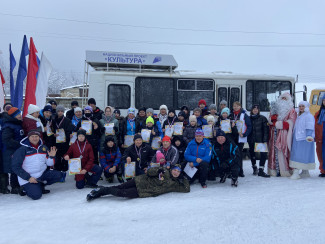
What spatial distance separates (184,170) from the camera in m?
5.54

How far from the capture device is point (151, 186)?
487 centimetres

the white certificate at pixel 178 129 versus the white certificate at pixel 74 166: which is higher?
the white certificate at pixel 178 129

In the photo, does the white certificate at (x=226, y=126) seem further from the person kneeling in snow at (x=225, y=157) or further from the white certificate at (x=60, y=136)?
the white certificate at (x=60, y=136)

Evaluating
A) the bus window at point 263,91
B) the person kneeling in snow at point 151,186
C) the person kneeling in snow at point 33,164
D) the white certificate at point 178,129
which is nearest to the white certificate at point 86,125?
the person kneeling in snow at point 33,164

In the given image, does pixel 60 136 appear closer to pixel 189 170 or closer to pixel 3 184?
pixel 3 184

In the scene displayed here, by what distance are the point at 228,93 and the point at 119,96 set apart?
12.5 ft

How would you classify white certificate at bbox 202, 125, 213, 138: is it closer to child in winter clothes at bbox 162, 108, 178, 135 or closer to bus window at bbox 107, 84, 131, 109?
child in winter clothes at bbox 162, 108, 178, 135

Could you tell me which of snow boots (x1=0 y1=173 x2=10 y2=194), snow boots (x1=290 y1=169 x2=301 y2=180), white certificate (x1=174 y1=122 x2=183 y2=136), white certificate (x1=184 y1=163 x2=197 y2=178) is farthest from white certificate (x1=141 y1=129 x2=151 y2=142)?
snow boots (x1=290 y1=169 x2=301 y2=180)

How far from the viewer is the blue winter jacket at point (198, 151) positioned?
547 cm

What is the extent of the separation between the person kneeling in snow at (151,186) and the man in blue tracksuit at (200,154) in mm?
548

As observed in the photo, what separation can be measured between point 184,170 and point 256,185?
157 centimetres

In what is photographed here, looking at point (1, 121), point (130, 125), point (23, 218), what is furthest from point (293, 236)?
point (1, 121)

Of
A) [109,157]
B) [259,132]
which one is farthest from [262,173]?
[109,157]

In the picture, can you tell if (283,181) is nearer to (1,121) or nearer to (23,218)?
(23,218)
